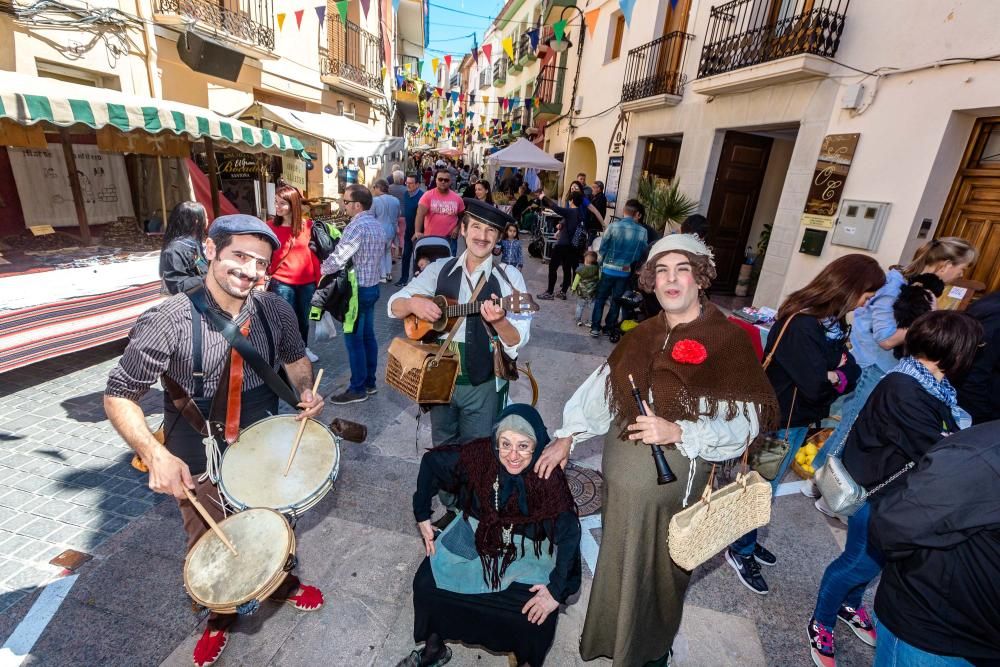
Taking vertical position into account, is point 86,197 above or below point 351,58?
below

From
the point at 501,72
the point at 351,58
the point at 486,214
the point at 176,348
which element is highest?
the point at 501,72

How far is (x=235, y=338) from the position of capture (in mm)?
2211

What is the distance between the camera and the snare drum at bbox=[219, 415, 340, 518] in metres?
2.29

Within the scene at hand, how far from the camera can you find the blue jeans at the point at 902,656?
1.71 m

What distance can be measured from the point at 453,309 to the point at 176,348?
1.44m

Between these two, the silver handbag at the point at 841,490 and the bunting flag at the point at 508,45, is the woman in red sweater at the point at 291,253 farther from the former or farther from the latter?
the bunting flag at the point at 508,45

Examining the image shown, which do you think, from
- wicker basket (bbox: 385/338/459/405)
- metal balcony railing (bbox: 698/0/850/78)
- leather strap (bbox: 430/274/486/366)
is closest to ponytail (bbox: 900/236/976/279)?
leather strap (bbox: 430/274/486/366)

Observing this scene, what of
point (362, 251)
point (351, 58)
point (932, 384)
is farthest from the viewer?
point (351, 58)

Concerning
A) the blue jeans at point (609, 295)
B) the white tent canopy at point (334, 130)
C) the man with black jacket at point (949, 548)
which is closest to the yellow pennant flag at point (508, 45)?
the white tent canopy at point (334, 130)

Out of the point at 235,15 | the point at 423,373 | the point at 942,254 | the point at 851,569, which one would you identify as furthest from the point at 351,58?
the point at 851,569

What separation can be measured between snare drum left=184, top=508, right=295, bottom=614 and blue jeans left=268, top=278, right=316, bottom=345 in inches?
133

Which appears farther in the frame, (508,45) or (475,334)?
(508,45)

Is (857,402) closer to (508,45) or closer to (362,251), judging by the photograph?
(362,251)

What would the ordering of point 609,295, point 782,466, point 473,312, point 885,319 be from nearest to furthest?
point 473,312 → point 782,466 → point 885,319 → point 609,295
